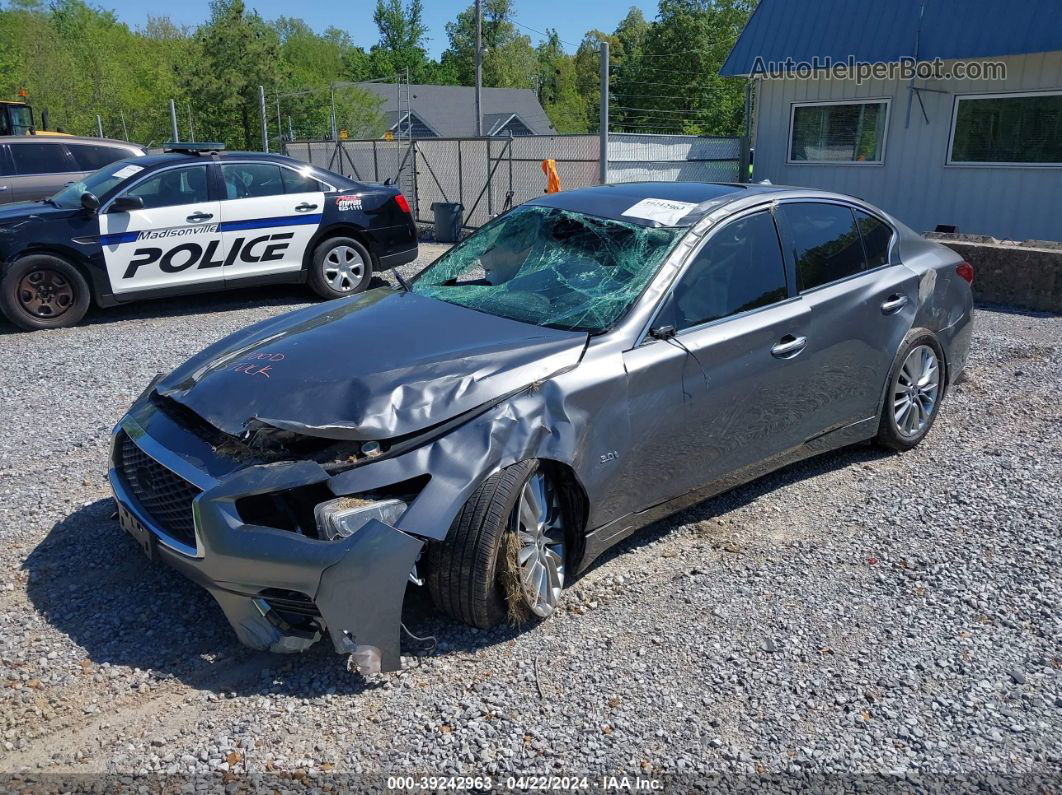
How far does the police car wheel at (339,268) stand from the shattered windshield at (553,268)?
5.36m

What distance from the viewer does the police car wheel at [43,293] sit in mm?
8375

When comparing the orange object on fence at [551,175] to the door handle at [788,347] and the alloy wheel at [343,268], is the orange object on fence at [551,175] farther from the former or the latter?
the door handle at [788,347]

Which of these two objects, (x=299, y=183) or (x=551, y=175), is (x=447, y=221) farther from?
(x=299, y=183)

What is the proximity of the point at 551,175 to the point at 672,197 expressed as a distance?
35.0ft

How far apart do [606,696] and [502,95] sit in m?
66.5

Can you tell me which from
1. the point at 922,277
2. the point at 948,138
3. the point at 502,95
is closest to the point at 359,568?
the point at 922,277

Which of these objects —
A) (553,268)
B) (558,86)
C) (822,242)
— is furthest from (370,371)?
(558,86)

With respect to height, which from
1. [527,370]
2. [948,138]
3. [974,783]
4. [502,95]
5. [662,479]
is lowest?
[974,783]

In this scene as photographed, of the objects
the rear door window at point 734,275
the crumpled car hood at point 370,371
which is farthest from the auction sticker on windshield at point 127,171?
the rear door window at point 734,275

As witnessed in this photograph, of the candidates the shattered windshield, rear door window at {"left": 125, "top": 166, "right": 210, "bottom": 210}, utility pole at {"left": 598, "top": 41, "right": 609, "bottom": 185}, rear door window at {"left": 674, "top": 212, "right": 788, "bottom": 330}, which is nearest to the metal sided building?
utility pole at {"left": 598, "top": 41, "right": 609, "bottom": 185}

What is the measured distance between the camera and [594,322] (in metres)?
3.76

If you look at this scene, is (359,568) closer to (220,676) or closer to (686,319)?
(220,676)

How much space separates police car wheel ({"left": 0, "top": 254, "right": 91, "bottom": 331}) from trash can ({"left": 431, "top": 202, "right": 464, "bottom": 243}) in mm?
7698

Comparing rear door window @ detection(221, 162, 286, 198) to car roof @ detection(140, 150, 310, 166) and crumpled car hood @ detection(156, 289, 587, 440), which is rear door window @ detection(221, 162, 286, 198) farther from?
crumpled car hood @ detection(156, 289, 587, 440)
